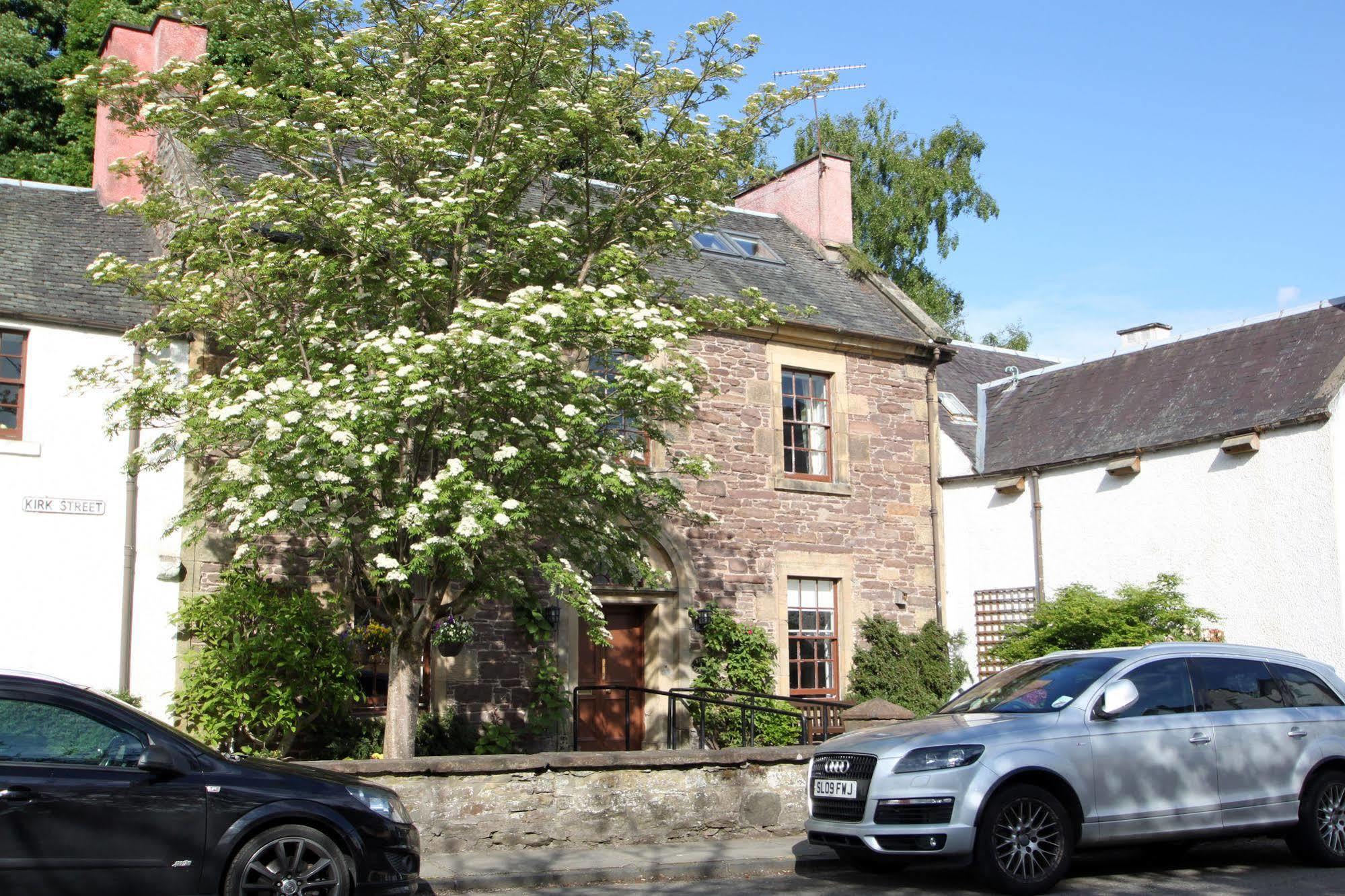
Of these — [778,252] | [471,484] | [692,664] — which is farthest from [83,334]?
[778,252]

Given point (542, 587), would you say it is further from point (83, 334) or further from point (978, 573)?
point (978, 573)

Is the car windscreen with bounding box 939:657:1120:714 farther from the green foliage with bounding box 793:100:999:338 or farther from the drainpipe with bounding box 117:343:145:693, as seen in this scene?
the green foliage with bounding box 793:100:999:338

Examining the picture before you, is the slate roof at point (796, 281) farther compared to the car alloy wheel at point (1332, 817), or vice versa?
the slate roof at point (796, 281)

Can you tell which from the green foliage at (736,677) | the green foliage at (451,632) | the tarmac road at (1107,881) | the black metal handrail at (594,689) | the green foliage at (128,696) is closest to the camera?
the tarmac road at (1107,881)

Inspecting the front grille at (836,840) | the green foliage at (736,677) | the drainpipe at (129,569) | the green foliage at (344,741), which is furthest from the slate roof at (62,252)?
the front grille at (836,840)

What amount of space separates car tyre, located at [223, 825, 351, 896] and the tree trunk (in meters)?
4.08

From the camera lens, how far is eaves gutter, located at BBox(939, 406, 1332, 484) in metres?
15.6

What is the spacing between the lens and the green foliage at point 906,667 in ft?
58.5

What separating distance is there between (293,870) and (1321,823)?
7081 mm

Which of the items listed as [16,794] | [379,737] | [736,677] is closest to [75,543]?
[379,737]

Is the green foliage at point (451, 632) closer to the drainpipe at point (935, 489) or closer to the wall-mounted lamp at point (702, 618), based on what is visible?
the wall-mounted lamp at point (702, 618)

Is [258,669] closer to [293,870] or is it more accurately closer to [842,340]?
[293,870]

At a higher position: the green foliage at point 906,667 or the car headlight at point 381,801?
the green foliage at point 906,667

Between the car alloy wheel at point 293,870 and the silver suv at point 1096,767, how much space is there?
3.44 m
